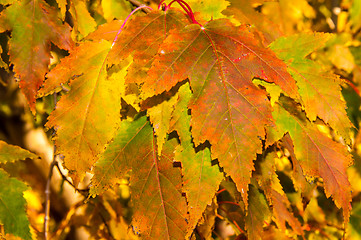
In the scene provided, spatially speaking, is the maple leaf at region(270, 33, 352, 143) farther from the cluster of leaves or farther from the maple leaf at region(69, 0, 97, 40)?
the maple leaf at region(69, 0, 97, 40)

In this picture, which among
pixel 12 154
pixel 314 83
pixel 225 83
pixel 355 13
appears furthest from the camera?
pixel 355 13

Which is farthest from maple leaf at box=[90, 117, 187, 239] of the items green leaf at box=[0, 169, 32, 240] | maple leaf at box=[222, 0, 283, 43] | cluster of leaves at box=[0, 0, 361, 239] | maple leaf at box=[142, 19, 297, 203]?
maple leaf at box=[222, 0, 283, 43]

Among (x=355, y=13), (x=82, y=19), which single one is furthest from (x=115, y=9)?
(x=355, y=13)

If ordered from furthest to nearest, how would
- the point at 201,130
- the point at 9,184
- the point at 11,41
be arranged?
the point at 9,184
the point at 11,41
the point at 201,130

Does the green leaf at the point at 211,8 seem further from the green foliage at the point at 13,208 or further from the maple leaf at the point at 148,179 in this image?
the green foliage at the point at 13,208

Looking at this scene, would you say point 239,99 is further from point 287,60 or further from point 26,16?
point 26,16

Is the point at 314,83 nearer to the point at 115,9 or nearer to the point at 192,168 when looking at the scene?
the point at 192,168

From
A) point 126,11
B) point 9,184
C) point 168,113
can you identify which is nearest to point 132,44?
point 168,113
